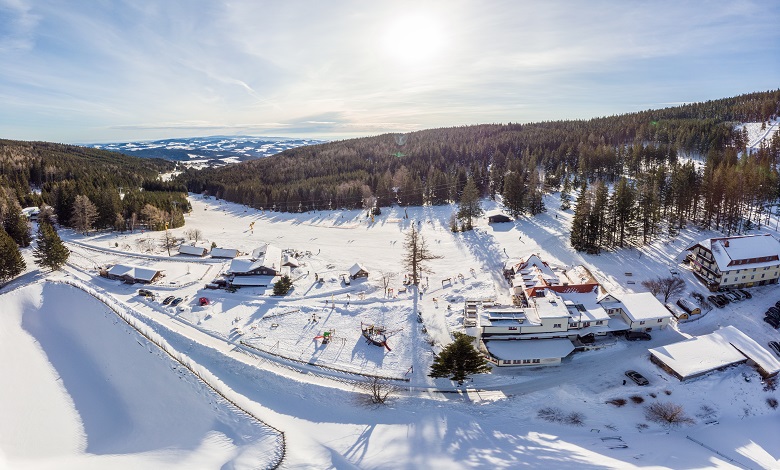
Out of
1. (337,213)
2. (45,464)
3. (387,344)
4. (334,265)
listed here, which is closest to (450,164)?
(337,213)

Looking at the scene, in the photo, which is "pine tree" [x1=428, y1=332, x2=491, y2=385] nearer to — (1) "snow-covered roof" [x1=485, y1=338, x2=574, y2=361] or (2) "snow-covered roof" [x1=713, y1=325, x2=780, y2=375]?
(1) "snow-covered roof" [x1=485, y1=338, x2=574, y2=361]

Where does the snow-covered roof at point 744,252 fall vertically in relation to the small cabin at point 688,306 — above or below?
above

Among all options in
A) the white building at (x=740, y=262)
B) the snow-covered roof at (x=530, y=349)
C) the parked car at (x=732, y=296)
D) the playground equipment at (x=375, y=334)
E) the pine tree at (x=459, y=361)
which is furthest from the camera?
the white building at (x=740, y=262)

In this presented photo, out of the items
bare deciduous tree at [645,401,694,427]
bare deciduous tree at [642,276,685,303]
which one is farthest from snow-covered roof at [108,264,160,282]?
bare deciduous tree at [642,276,685,303]

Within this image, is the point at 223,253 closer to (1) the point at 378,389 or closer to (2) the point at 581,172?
(1) the point at 378,389

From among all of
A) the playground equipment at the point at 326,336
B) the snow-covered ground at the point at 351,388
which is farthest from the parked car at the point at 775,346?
the playground equipment at the point at 326,336

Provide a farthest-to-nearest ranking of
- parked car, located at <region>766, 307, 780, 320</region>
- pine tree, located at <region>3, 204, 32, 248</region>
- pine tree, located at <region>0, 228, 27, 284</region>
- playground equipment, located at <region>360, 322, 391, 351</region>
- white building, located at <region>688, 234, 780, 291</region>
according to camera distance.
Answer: pine tree, located at <region>3, 204, 32, 248</region> → pine tree, located at <region>0, 228, 27, 284</region> → white building, located at <region>688, 234, 780, 291</region> → parked car, located at <region>766, 307, 780, 320</region> → playground equipment, located at <region>360, 322, 391, 351</region>

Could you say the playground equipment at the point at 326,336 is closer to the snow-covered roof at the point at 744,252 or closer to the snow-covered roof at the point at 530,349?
the snow-covered roof at the point at 530,349
